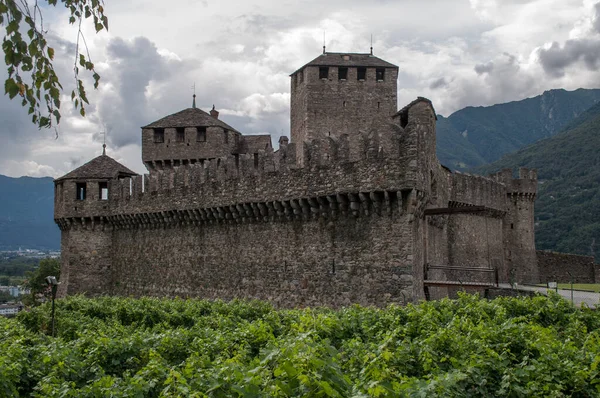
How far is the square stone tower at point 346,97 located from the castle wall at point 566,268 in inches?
634

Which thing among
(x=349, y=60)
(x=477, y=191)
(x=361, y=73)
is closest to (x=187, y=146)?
(x=349, y=60)

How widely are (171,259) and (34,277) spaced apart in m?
26.8

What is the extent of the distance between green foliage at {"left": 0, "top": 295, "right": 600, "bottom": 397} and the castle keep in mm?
3459

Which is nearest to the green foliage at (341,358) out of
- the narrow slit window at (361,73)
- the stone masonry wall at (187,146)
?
the stone masonry wall at (187,146)

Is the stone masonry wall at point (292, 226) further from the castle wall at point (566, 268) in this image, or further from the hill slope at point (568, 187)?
the hill slope at point (568, 187)

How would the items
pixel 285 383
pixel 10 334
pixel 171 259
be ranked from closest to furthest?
pixel 285 383
pixel 10 334
pixel 171 259

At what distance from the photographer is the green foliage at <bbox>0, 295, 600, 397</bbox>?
665cm

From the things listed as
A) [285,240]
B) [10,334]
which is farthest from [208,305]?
[10,334]

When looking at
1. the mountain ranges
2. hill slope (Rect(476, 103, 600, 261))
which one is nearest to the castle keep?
hill slope (Rect(476, 103, 600, 261))

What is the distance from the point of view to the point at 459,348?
9.58 metres

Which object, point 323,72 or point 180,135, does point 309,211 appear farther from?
point 180,135

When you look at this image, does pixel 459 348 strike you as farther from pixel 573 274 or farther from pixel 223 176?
pixel 573 274

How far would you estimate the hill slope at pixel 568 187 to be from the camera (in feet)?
210

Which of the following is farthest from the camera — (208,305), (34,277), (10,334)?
(34,277)
